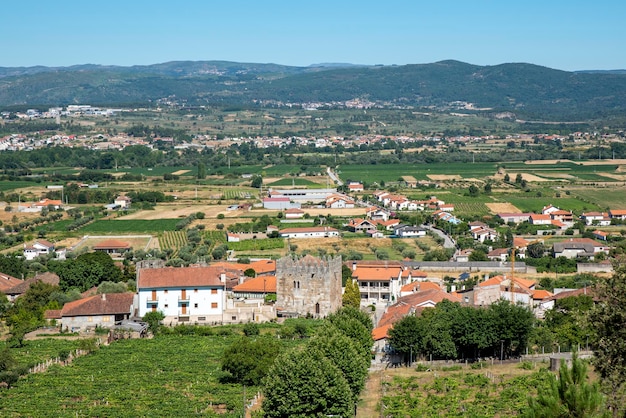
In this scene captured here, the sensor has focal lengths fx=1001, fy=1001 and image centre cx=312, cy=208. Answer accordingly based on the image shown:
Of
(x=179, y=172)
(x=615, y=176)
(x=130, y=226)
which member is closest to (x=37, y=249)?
(x=130, y=226)

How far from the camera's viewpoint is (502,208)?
88438 mm

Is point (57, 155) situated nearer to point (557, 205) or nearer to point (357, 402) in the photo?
point (557, 205)

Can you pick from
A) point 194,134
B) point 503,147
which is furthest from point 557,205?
point 194,134

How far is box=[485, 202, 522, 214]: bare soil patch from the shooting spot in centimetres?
8650

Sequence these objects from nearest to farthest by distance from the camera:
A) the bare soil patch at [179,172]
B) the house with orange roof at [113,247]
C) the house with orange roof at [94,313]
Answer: the house with orange roof at [94,313] → the house with orange roof at [113,247] → the bare soil patch at [179,172]

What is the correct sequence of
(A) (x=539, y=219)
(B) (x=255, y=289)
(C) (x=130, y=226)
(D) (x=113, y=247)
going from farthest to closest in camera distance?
(A) (x=539, y=219)
(C) (x=130, y=226)
(D) (x=113, y=247)
(B) (x=255, y=289)

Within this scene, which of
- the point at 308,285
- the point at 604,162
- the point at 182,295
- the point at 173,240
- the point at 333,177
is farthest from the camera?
the point at 604,162

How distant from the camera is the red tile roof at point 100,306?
138 ft

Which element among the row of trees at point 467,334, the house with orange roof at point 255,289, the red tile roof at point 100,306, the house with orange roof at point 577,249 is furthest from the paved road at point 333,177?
the row of trees at point 467,334

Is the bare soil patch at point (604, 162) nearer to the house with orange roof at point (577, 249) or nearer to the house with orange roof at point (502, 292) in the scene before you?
the house with orange roof at point (577, 249)

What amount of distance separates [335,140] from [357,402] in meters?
159

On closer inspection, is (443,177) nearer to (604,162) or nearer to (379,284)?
(604,162)

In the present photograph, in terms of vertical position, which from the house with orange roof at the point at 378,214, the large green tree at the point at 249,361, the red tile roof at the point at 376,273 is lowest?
the house with orange roof at the point at 378,214

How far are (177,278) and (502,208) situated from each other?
165 ft
